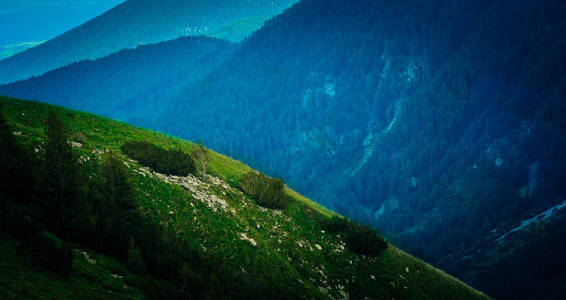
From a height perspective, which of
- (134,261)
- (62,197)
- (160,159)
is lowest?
(134,261)

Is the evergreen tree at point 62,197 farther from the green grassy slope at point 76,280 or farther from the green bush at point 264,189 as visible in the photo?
the green bush at point 264,189

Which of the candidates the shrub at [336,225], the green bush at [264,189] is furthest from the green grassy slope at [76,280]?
the shrub at [336,225]

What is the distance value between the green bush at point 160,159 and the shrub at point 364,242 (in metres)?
15.9

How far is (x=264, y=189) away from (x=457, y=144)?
150 metres

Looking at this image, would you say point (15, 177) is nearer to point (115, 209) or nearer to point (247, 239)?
point (115, 209)

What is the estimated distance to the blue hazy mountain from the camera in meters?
126

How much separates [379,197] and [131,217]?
505 ft

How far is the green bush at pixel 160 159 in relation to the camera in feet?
94.0

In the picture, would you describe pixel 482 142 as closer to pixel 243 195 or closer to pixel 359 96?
pixel 359 96

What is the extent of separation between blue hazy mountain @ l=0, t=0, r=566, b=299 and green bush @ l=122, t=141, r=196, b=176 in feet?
355

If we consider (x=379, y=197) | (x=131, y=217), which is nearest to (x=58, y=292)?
(x=131, y=217)

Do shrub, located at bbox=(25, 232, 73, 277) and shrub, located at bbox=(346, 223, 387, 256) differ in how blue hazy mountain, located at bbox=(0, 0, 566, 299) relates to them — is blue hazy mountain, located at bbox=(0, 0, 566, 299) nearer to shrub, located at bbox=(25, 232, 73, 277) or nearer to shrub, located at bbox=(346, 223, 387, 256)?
shrub, located at bbox=(346, 223, 387, 256)

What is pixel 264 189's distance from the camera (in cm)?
3325

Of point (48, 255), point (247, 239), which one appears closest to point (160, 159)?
point (247, 239)
